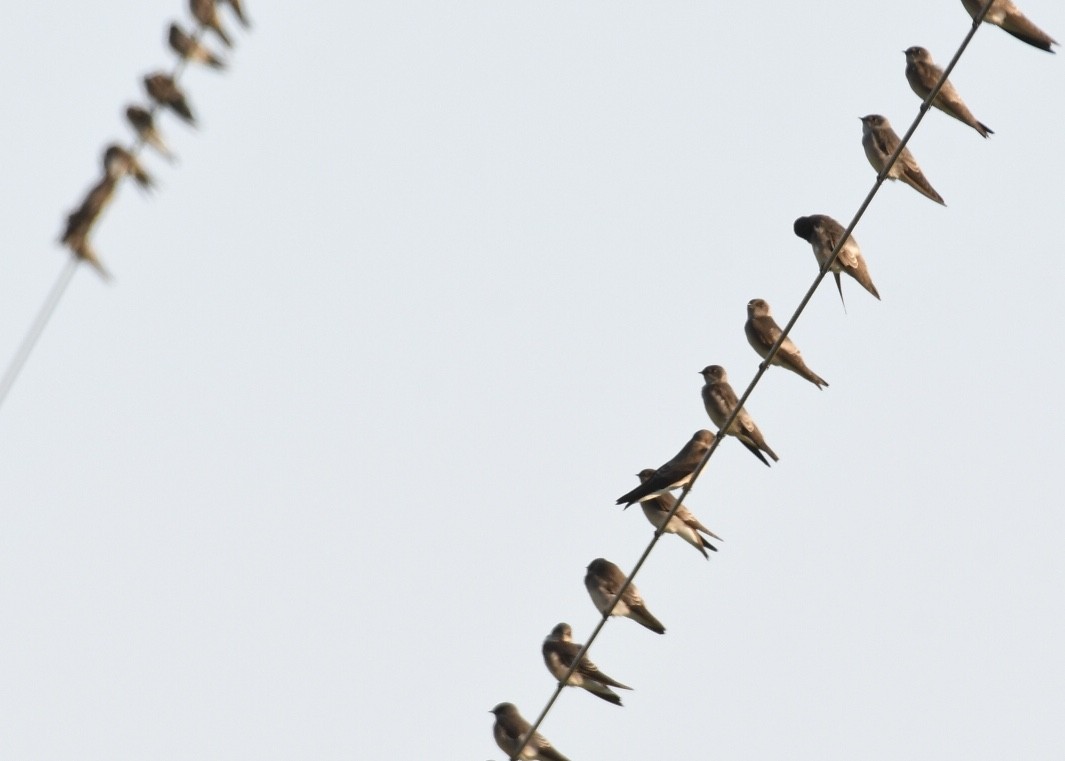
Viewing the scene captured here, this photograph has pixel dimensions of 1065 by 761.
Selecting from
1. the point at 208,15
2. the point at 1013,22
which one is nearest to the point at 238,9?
the point at 208,15

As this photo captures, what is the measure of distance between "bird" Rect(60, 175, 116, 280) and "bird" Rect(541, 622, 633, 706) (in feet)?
13.5

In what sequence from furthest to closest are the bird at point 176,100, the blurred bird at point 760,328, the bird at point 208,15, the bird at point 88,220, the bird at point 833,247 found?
1. the blurred bird at point 760,328
2. the bird at point 833,247
3. the bird at point 176,100
4. the bird at point 208,15
5. the bird at point 88,220

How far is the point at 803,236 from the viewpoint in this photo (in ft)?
43.8

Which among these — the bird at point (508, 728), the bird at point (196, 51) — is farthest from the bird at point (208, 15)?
the bird at point (508, 728)

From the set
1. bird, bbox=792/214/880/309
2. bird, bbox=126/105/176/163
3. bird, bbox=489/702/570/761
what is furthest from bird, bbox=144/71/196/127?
bird, bbox=489/702/570/761

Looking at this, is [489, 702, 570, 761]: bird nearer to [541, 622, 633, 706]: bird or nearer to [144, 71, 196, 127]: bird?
[541, 622, 633, 706]: bird

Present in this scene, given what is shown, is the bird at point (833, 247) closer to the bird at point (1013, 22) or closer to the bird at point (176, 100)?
the bird at point (1013, 22)

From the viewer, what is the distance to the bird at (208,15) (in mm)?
10102

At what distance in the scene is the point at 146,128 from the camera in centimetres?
936

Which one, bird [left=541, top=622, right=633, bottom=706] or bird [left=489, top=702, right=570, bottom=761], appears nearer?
bird [left=541, top=622, right=633, bottom=706]

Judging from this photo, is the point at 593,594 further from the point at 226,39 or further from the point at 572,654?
the point at 226,39

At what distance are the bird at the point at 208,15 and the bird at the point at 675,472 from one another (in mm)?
3783

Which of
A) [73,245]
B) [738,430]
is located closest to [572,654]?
[738,430]

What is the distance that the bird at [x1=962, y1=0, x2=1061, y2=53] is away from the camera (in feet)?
36.3
